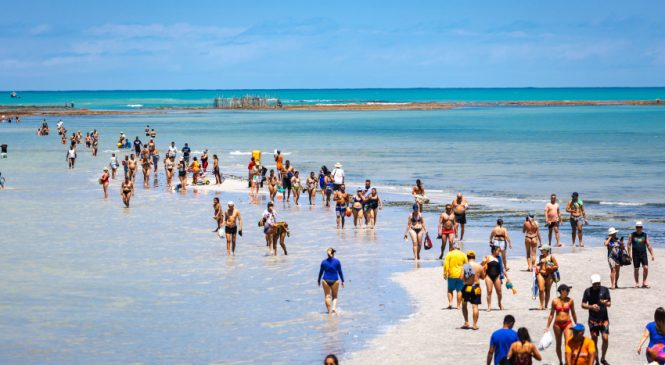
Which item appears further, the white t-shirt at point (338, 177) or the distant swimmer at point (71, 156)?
the distant swimmer at point (71, 156)

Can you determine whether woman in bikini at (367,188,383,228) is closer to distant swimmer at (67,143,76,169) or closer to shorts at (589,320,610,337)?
shorts at (589,320,610,337)

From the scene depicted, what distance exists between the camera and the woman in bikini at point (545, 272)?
59.7 feet

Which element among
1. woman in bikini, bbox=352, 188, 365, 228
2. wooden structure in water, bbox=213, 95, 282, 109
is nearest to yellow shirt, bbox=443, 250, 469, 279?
woman in bikini, bbox=352, 188, 365, 228

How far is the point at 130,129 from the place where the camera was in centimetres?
10150

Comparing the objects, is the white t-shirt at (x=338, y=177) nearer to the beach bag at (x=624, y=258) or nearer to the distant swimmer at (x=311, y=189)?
the distant swimmer at (x=311, y=189)

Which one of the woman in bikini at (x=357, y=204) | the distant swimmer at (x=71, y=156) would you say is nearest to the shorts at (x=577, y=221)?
the woman in bikini at (x=357, y=204)

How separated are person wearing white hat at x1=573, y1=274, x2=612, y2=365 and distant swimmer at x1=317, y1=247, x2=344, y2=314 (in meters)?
5.40

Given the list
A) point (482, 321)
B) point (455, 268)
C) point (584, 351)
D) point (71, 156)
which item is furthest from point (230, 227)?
point (71, 156)

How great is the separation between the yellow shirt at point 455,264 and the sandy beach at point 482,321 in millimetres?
876

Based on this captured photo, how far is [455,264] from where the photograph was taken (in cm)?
1845

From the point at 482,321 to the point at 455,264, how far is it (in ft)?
3.95

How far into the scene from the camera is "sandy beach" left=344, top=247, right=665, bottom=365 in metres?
16.2

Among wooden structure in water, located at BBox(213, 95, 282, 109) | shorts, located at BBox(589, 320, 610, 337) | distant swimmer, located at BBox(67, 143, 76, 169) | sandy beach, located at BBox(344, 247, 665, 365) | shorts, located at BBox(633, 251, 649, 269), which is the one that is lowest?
sandy beach, located at BBox(344, 247, 665, 365)

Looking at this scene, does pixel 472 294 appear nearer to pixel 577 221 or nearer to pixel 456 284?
pixel 456 284
